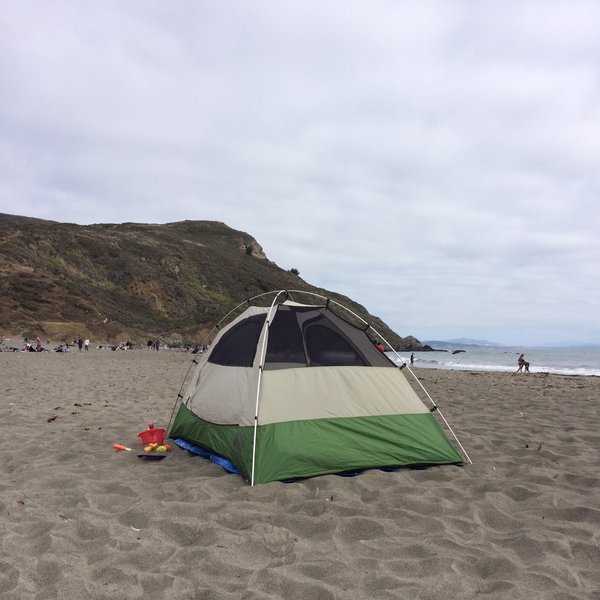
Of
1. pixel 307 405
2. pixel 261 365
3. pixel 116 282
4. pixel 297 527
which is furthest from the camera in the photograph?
pixel 116 282

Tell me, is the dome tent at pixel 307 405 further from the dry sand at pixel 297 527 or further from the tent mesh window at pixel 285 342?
the dry sand at pixel 297 527

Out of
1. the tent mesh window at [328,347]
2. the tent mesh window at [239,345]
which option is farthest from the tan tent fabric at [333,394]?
the tent mesh window at [239,345]

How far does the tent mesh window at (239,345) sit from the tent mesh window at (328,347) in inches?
25.5

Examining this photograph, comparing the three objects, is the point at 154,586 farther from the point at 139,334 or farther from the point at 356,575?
the point at 139,334

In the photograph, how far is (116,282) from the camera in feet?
205

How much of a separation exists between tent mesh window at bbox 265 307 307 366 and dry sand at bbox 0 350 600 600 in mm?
1409

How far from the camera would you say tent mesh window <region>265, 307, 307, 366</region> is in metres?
5.90

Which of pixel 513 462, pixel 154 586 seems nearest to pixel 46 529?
pixel 154 586

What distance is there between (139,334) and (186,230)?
63.3m

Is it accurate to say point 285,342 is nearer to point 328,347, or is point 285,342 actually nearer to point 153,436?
point 328,347

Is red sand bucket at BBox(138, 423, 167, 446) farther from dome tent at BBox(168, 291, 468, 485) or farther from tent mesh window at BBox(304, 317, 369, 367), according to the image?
tent mesh window at BBox(304, 317, 369, 367)

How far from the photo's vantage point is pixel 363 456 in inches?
214

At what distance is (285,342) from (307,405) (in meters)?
0.86

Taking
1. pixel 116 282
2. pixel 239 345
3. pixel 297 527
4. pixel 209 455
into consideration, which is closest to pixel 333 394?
pixel 239 345
